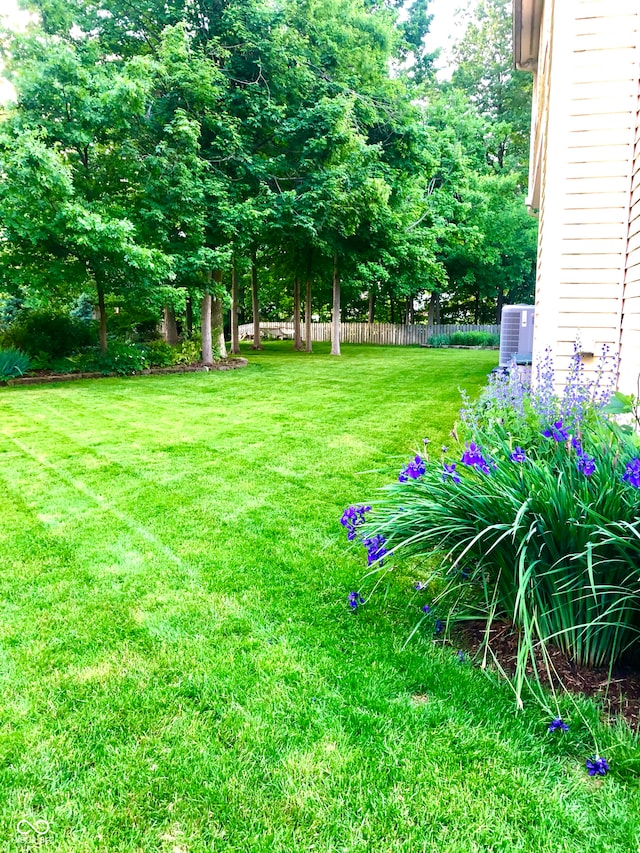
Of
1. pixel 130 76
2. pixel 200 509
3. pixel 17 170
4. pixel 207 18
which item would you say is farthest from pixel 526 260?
pixel 200 509

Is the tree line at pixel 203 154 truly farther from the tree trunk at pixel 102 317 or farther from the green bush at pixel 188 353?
the green bush at pixel 188 353

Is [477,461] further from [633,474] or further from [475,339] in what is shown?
[475,339]

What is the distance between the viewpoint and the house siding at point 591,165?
3.79m

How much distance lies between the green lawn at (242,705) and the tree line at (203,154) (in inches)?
256

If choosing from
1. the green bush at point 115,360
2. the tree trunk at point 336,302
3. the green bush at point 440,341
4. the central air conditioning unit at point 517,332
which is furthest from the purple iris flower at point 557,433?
the green bush at point 440,341

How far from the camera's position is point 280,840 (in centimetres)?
123

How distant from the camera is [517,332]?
916cm

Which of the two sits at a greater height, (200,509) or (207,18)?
(207,18)

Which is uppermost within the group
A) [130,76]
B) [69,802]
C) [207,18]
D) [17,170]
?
[207,18]

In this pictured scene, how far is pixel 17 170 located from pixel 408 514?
8.15m

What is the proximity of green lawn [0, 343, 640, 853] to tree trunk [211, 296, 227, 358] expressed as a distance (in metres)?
9.70

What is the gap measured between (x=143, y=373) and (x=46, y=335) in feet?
6.22

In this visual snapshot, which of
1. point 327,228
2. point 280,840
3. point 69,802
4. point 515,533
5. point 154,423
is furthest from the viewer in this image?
point 327,228

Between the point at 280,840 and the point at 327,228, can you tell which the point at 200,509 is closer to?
the point at 280,840
